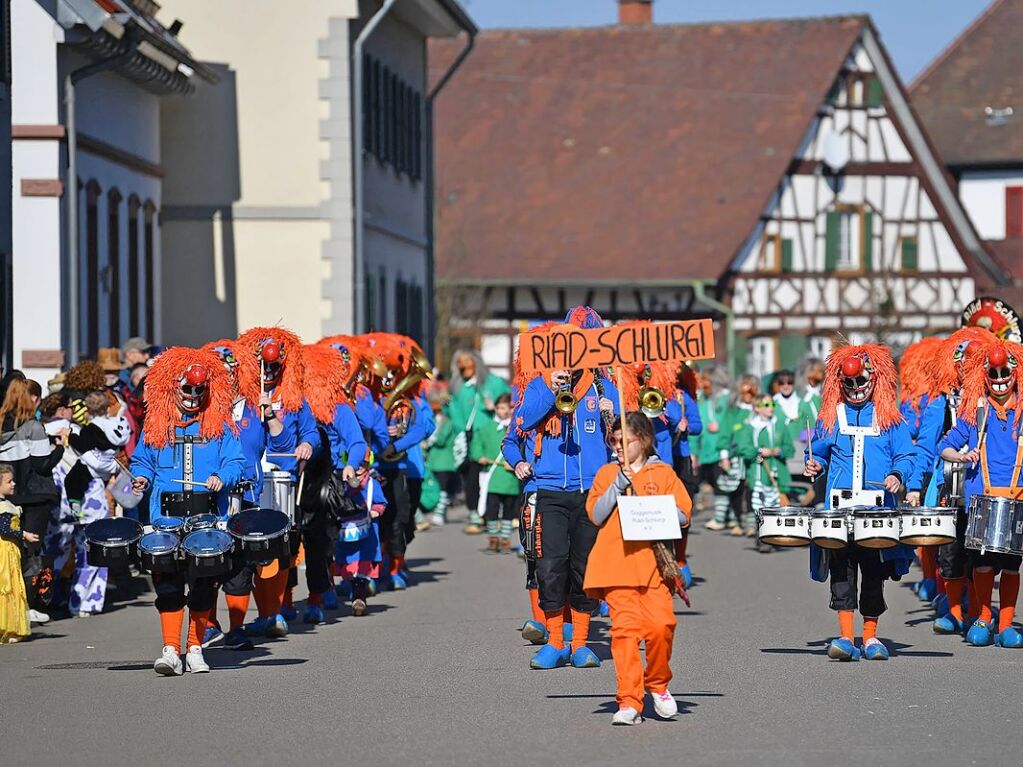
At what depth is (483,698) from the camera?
11.1 metres

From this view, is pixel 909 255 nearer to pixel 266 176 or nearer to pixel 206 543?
pixel 266 176

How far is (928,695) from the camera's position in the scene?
11.1 m

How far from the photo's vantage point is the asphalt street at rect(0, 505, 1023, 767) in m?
9.49

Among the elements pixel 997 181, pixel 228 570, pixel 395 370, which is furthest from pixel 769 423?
pixel 997 181

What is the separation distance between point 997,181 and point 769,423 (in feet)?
142

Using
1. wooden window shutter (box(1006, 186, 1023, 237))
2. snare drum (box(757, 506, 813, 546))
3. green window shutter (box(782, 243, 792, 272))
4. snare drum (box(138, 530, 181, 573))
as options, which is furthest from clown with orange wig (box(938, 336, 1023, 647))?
wooden window shutter (box(1006, 186, 1023, 237))

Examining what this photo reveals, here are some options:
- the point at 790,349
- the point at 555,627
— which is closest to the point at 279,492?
the point at 555,627

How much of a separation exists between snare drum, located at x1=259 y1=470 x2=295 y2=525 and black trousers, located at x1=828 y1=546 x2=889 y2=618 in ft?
11.9

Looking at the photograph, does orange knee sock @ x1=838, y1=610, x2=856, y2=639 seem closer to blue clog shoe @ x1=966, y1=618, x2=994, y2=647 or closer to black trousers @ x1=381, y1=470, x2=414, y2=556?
blue clog shoe @ x1=966, y1=618, x2=994, y2=647

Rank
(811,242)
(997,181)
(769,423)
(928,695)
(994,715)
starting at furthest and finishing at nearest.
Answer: (997,181)
(811,242)
(769,423)
(928,695)
(994,715)

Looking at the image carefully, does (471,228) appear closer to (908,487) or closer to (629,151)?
(629,151)

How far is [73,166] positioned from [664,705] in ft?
43.4

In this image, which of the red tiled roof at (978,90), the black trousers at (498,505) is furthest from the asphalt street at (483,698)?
the red tiled roof at (978,90)

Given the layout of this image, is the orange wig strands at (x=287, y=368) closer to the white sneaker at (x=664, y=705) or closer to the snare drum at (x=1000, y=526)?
the snare drum at (x=1000, y=526)
